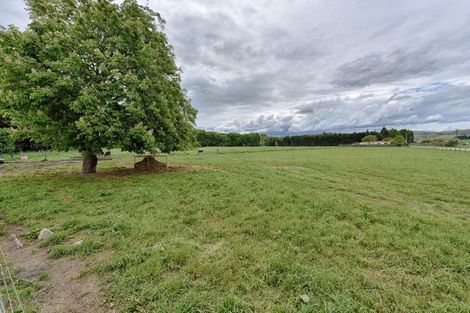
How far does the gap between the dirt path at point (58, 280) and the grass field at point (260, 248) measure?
20cm

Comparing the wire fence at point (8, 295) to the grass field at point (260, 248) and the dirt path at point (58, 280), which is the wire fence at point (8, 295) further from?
the grass field at point (260, 248)

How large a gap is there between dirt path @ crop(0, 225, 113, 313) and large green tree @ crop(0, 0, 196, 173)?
5.88m

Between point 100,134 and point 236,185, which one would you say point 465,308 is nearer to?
point 236,185

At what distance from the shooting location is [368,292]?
301cm

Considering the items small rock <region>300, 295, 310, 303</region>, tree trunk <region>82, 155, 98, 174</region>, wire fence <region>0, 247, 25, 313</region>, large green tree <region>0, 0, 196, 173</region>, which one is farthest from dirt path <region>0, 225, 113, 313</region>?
tree trunk <region>82, 155, 98, 174</region>

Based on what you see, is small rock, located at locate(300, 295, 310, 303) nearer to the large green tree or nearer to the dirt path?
the dirt path

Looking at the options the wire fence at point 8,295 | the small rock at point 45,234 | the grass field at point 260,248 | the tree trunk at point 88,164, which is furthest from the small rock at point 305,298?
the tree trunk at point 88,164

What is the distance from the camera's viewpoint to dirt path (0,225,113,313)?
9.41 ft

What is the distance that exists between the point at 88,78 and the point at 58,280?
32.5 feet

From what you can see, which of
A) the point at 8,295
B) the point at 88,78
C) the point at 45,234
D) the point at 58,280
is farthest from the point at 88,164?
the point at 8,295

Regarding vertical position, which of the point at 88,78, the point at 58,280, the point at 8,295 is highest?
the point at 88,78

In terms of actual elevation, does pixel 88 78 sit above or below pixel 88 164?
above

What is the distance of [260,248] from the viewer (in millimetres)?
→ 4215

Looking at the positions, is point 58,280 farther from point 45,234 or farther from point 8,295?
point 45,234
